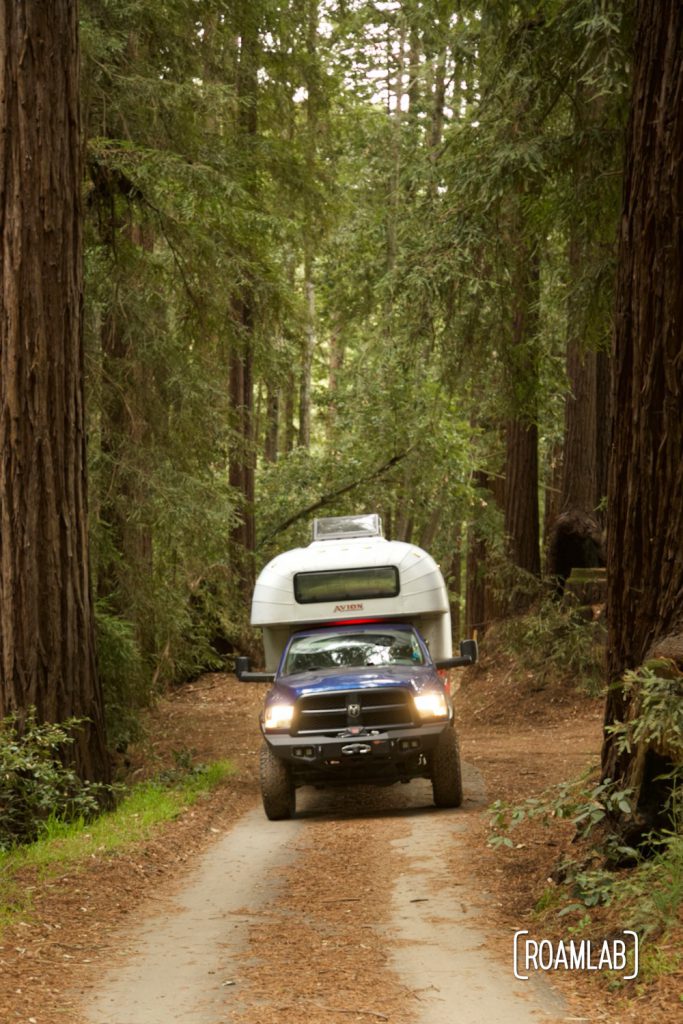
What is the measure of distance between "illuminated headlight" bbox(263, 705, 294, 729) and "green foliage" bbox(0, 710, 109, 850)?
68.0 inches

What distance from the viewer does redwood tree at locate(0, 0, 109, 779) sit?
1128cm

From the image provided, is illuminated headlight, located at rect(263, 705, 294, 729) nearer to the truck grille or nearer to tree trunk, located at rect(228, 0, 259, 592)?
the truck grille

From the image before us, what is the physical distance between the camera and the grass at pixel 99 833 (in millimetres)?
8344

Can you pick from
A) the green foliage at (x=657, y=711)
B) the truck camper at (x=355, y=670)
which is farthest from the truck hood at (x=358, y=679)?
the green foliage at (x=657, y=711)

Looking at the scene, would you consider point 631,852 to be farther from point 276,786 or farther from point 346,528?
point 346,528

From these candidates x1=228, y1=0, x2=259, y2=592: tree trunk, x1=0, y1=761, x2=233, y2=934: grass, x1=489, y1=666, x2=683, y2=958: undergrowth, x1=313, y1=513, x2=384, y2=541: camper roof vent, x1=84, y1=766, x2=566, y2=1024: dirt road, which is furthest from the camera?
x1=228, y1=0, x2=259, y2=592: tree trunk

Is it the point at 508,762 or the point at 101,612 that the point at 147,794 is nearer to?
the point at 101,612

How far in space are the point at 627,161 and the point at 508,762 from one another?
8.59 meters

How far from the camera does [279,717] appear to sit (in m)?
12.1

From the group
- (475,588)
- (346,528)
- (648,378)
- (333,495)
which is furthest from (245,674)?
(475,588)

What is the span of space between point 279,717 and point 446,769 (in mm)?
1680

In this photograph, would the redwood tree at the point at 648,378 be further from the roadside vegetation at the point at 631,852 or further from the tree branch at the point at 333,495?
the tree branch at the point at 333,495

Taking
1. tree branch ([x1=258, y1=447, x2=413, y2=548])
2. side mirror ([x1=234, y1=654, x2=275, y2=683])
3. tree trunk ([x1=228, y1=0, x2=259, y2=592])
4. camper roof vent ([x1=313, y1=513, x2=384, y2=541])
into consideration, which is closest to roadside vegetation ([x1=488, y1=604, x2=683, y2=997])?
side mirror ([x1=234, y1=654, x2=275, y2=683])

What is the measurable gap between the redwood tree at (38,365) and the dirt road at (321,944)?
7.87 ft
